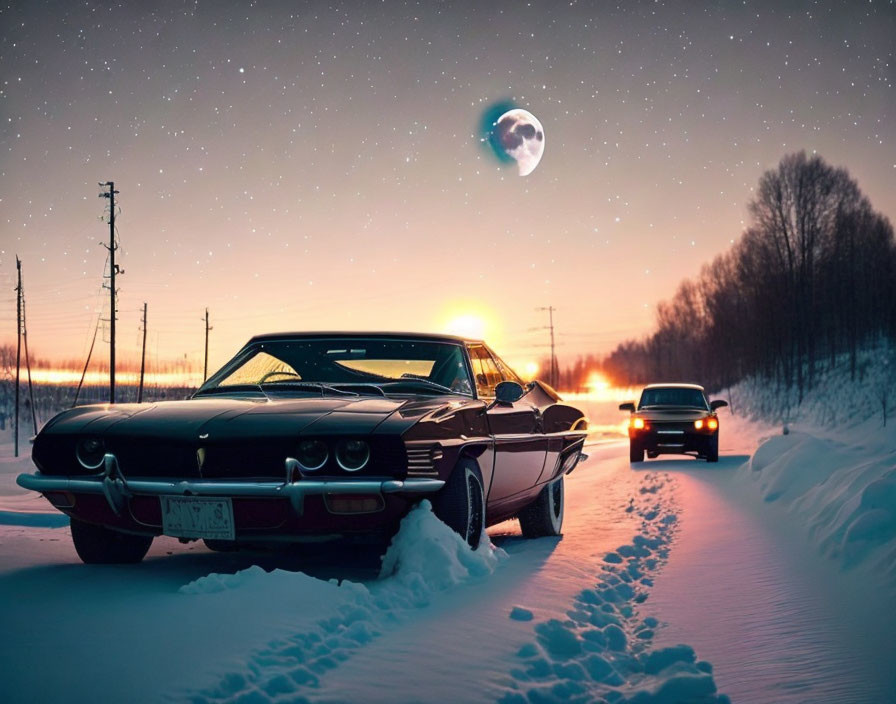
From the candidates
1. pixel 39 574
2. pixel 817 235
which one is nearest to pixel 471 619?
pixel 39 574

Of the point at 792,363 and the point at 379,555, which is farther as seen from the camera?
the point at 792,363

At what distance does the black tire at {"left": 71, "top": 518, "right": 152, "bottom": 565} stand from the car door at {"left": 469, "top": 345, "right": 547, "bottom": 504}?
222 centimetres

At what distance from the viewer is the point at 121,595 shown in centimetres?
405

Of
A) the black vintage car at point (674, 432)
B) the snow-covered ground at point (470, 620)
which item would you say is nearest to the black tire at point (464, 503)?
the snow-covered ground at point (470, 620)

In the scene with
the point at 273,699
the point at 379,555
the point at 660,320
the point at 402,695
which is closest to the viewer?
the point at 273,699

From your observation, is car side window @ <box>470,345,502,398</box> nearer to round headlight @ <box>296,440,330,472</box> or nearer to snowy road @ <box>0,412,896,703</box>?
snowy road @ <box>0,412,896,703</box>

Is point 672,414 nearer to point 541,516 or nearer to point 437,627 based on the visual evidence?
point 541,516

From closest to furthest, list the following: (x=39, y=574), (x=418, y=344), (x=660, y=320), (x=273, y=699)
A: (x=273, y=699) → (x=39, y=574) → (x=418, y=344) → (x=660, y=320)

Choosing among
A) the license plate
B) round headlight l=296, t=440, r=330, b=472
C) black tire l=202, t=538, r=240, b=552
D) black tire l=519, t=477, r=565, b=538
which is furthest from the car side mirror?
the license plate

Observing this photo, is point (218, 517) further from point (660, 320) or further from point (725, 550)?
point (660, 320)

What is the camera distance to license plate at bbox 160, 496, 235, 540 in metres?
4.29

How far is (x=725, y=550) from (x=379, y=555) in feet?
8.70

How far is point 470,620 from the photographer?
12.6 feet

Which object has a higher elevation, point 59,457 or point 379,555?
point 59,457
